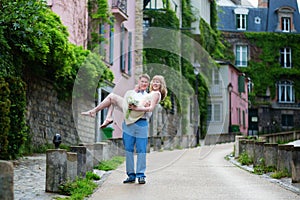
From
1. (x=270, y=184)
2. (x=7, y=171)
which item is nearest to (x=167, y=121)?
(x=270, y=184)

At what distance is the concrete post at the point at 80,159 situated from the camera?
9.25 meters

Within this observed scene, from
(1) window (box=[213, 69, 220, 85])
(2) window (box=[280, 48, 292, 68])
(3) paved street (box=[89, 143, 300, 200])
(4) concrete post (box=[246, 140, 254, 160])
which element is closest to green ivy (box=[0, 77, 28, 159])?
(3) paved street (box=[89, 143, 300, 200])

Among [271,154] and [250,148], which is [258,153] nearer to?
[271,154]

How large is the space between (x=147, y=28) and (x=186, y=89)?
564 centimetres

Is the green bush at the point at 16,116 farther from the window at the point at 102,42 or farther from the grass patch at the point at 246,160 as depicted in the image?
the window at the point at 102,42

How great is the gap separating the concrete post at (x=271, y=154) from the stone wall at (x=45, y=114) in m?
6.30

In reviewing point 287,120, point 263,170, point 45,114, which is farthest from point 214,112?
point 263,170

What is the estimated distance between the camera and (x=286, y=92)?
57094 millimetres

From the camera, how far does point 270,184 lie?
378 inches

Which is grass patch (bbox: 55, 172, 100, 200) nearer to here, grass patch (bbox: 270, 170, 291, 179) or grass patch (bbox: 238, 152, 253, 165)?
grass patch (bbox: 270, 170, 291, 179)

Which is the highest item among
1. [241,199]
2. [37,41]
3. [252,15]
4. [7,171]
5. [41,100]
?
[252,15]

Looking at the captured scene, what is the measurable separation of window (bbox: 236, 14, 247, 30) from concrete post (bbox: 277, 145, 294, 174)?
4883cm

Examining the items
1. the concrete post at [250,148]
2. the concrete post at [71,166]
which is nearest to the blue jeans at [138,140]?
the concrete post at [71,166]

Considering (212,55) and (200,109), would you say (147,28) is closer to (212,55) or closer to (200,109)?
(200,109)
